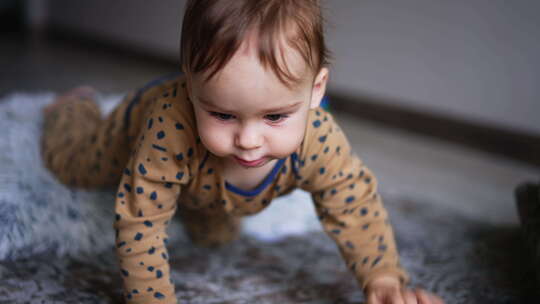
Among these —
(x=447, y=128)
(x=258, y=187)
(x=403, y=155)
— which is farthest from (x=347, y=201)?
(x=447, y=128)

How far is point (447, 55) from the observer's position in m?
1.59

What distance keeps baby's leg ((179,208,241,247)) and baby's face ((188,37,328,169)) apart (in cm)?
32

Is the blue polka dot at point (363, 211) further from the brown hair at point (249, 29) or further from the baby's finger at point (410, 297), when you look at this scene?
the brown hair at point (249, 29)

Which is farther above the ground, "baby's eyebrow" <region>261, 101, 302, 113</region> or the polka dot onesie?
"baby's eyebrow" <region>261, 101, 302, 113</region>

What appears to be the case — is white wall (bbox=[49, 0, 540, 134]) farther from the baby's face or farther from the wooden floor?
the baby's face

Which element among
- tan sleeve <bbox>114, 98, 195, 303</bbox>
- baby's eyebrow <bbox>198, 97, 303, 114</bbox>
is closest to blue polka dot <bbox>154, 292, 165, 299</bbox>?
tan sleeve <bbox>114, 98, 195, 303</bbox>

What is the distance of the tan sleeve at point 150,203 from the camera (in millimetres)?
648

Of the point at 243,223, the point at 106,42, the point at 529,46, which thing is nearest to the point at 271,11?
the point at 243,223

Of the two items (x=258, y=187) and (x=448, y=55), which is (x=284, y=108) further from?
(x=448, y=55)

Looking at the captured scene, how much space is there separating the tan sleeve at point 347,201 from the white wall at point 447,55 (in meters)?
0.68

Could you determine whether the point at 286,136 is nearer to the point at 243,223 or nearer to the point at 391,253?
the point at 391,253

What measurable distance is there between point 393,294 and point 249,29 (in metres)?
0.40

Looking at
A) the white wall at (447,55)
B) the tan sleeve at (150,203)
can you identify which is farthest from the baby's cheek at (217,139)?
the white wall at (447,55)

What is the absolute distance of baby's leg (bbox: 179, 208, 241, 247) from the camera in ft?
2.91
